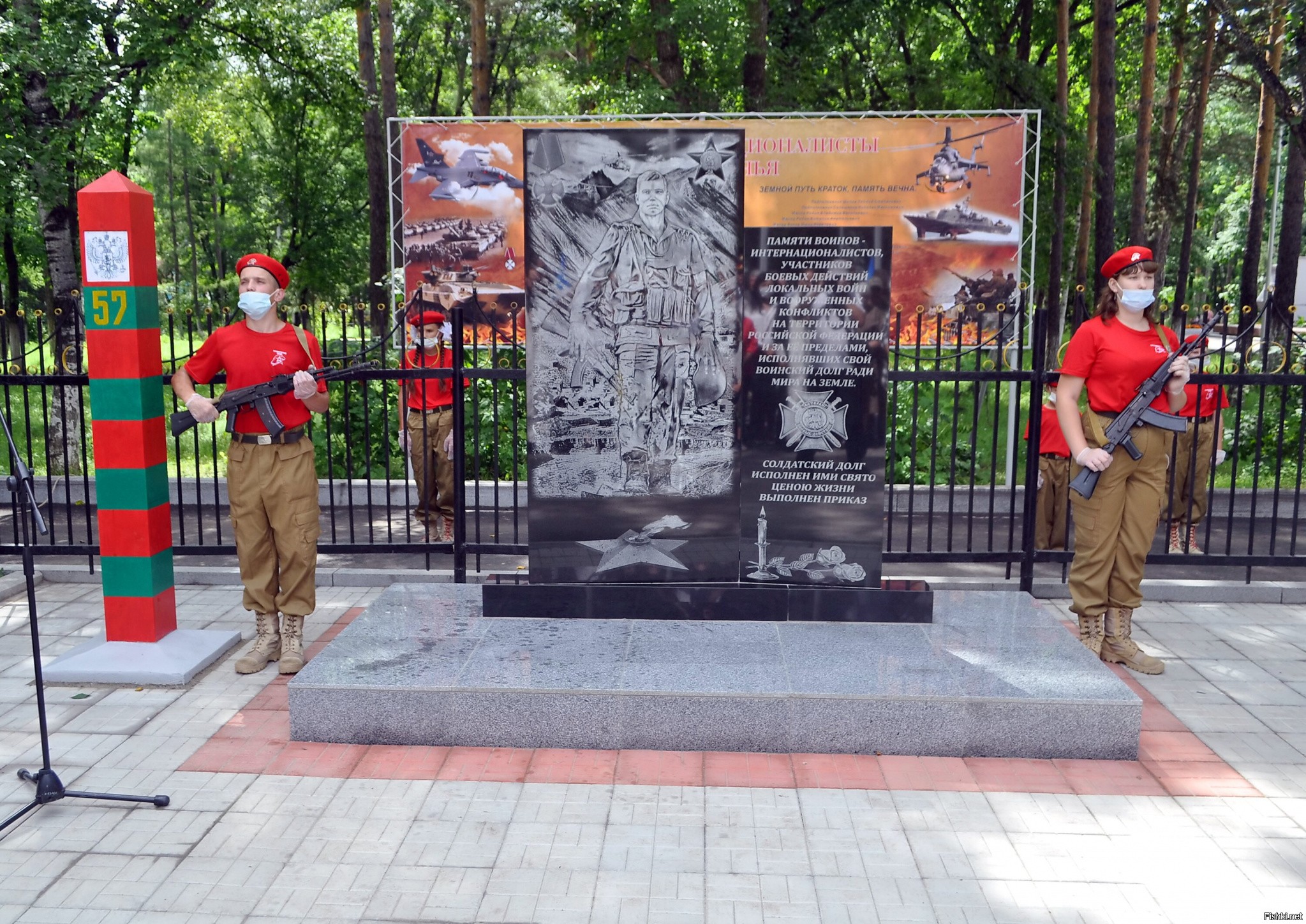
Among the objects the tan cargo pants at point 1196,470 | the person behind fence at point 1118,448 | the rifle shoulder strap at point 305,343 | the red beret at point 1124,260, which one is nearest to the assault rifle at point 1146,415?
the person behind fence at point 1118,448

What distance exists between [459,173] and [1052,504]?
6.66 m

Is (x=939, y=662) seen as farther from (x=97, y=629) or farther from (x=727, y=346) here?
(x=97, y=629)

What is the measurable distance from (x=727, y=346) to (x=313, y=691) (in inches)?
104

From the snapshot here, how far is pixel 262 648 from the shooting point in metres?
5.76

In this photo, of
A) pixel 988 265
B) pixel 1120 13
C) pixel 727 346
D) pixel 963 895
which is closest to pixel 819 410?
pixel 727 346

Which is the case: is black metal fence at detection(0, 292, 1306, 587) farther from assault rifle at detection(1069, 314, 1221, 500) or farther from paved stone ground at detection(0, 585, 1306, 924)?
paved stone ground at detection(0, 585, 1306, 924)

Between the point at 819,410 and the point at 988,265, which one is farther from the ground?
the point at 988,265

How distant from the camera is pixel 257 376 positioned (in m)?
5.51

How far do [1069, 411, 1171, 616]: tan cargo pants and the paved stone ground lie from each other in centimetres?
92

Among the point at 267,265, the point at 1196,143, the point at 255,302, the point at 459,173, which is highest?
the point at 1196,143

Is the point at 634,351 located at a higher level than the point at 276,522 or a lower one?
higher

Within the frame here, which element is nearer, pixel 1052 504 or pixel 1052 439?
pixel 1052 439

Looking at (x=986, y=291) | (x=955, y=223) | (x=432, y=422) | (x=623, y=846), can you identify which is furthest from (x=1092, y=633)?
(x=955, y=223)

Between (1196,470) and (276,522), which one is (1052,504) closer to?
(1196,470)
